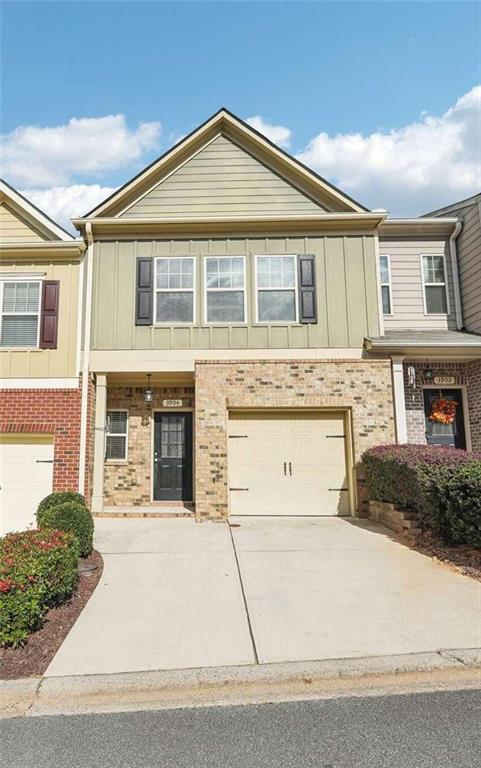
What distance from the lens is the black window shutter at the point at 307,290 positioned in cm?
969

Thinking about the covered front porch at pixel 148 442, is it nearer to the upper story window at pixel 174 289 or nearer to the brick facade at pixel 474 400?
the upper story window at pixel 174 289

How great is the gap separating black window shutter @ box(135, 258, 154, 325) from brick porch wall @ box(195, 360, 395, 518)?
1.54 m

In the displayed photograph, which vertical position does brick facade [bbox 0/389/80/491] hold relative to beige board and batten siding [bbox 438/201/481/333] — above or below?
below

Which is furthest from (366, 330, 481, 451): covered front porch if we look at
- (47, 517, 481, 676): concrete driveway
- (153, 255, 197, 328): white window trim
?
(153, 255, 197, 328): white window trim

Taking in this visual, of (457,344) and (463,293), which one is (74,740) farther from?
(463,293)

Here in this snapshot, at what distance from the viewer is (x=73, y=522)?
6.30m

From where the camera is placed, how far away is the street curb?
3273 millimetres

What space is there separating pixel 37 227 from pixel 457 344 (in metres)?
9.09

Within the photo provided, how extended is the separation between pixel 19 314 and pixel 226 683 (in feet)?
28.0

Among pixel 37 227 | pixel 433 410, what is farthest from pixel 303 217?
pixel 37 227

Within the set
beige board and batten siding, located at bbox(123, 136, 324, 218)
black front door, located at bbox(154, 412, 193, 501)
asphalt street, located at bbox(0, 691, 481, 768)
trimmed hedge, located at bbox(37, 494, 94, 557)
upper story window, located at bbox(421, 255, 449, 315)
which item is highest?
beige board and batten siding, located at bbox(123, 136, 324, 218)

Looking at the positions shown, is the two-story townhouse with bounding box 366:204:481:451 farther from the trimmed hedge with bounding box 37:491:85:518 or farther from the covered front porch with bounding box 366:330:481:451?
the trimmed hedge with bounding box 37:491:85:518

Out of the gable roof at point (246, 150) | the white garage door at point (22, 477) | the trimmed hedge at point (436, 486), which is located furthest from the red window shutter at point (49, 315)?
the trimmed hedge at point (436, 486)

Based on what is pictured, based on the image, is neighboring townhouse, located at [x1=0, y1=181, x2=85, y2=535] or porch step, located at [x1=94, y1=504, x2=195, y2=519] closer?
porch step, located at [x1=94, y1=504, x2=195, y2=519]
